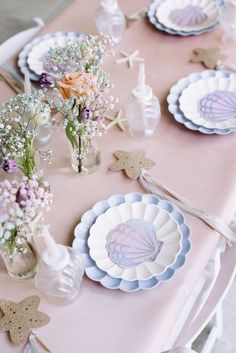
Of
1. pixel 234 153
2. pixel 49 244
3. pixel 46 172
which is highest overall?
pixel 49 244

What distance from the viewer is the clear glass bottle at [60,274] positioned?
1.01 m

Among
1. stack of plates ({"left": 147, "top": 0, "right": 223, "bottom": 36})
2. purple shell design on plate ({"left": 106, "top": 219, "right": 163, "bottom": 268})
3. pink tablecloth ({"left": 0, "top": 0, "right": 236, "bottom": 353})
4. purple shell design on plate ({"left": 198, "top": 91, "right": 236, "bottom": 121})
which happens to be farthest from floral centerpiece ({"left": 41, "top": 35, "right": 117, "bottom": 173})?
stack of plates ({"left": 147, "top": 0, "right": 223, "bottom": 36})

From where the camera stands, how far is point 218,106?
141 centimetres

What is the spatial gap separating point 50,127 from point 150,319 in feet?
1.90

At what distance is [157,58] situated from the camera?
1595 millimetres

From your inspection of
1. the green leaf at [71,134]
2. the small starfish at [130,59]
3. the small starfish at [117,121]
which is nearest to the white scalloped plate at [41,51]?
the small starfish at [130,59]

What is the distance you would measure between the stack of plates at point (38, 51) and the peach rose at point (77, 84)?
403 millimetres

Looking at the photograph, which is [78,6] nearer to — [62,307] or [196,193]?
[196,193]

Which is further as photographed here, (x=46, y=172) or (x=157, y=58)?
(x=157, y=58)

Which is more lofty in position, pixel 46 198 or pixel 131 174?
pixel 46 198

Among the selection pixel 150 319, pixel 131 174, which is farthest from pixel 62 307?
pixel 131 174

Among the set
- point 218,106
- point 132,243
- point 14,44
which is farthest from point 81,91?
point 14,44

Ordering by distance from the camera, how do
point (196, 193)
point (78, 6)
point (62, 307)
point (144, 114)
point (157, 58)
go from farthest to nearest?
point (78, 6) → point (157, 58) → point (144, 114) → point (196, 193) → point (62, 307)

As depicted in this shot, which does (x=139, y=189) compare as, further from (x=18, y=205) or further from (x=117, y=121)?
(x=18, y=205)
